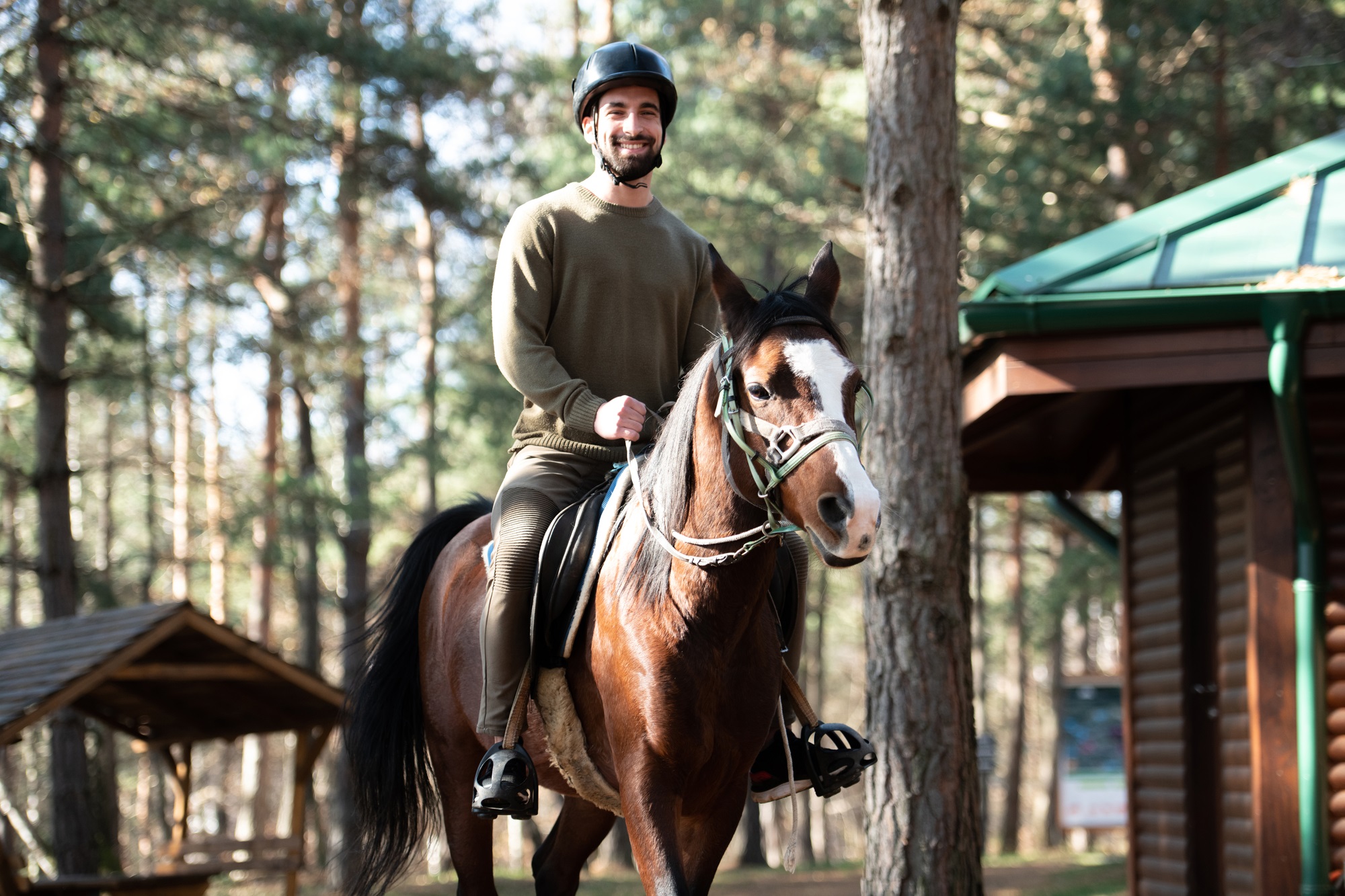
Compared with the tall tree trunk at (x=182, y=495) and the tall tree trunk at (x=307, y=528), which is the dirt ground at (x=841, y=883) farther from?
the tall tree trunk at (x=182, y=495)

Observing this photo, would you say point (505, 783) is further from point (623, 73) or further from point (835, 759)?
point (623, 73)

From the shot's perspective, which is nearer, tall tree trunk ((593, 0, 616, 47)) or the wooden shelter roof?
the wooden shelter roof

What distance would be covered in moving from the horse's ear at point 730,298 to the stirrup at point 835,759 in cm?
150

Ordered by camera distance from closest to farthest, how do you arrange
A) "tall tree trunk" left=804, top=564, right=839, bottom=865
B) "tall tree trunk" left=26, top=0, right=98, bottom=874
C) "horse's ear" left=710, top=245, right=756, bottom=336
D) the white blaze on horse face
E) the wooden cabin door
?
the white blaze on horse face → "horse's ear" left=710, top=245, right=756, bottom=336 → the wooden cabin door → "tall tree trunk" left=26, top=0, right=98, bottom=874 → "tall tree trunk" left=804, top=564, right=839, bottom=865

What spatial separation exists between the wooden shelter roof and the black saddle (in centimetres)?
586

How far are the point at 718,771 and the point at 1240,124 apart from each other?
13572 millimetres

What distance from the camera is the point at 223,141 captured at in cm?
1502

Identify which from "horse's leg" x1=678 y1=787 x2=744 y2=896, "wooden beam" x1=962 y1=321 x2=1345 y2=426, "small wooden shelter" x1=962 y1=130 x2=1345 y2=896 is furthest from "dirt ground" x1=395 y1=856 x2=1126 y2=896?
"horse's leg" x1=678 y1=787 x2=744 y2=896

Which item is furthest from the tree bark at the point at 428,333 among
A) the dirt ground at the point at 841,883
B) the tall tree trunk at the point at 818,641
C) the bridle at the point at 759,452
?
the bridle at the point at 759,452

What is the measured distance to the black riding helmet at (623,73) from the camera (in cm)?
415

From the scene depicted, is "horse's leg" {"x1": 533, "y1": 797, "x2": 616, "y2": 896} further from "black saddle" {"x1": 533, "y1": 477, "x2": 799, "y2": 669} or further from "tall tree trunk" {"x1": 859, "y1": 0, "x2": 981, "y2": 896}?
"tall tree trunk" {"x1": 859, "y1": 0, "x2": 981, "y2": 896}

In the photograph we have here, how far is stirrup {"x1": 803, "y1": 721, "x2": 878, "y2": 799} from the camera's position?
4098 mm

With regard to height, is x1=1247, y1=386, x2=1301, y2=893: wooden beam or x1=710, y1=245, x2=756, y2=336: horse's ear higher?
x1=710, y1=245, x2=756, y2=336: horse's ear

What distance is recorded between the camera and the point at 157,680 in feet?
37.7
